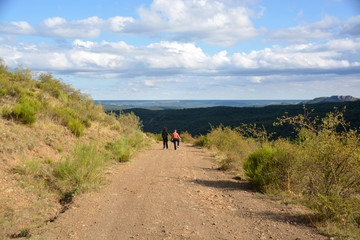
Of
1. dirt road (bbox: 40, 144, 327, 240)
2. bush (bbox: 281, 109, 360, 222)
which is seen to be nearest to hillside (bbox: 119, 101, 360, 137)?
dirt road (bbox: 40, 144, 327, 240)

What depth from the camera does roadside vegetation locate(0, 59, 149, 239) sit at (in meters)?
6.48

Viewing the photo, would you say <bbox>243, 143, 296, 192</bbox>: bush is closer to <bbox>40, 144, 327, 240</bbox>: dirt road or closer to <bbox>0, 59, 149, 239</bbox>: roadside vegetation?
<bbox>40, 144, 327, 240</bbox>: dirt road

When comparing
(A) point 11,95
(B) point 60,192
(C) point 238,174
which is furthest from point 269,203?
(A) point 11,95

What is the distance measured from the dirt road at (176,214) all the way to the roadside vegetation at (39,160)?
2.21 ft

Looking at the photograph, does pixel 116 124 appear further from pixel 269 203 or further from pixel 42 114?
pixel 269 203

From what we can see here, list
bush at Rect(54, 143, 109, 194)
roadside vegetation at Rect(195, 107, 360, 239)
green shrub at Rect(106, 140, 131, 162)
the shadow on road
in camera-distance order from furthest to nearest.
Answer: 1. green shrub at Rect(106, 140, 131, 162)
2. the shadow on road
3. bush at Rect(54, 143, 109, 194)
4. roadside vegetation at Rect(195, 107, 360, 239)

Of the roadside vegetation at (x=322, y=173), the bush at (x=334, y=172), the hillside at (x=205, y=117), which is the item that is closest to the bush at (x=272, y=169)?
the roadside vegetation at (x=322, y=173)

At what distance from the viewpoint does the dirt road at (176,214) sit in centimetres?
520

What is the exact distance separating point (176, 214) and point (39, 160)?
582 cm

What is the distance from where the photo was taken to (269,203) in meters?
7.33

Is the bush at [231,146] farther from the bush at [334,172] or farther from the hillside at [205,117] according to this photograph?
the hillside at [205,117]

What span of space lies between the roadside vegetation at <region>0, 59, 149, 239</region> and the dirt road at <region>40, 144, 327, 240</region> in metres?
0.67

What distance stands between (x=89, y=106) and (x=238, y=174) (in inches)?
517

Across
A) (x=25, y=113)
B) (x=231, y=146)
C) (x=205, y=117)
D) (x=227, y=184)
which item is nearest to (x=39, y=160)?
(x=25, y=113)
